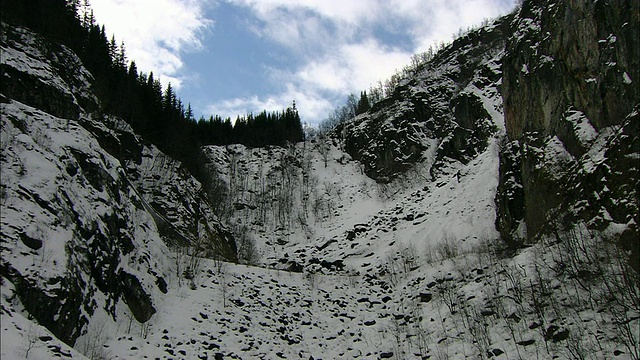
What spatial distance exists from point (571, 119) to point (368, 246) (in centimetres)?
1972

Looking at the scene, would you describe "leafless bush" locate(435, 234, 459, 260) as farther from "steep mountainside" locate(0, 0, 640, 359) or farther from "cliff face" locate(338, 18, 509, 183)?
"cliff face" locate(338, 18, 509, 183)

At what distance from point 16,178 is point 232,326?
9133mm

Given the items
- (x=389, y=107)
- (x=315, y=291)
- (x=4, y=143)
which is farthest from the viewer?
(x=389, y=107)

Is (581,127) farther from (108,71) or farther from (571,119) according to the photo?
(108,71)

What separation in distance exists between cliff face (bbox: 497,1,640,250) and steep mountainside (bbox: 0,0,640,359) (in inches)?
3.7

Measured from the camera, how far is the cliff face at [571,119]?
15.2m

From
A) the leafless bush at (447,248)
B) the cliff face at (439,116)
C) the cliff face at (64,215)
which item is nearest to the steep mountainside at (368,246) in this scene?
the cliff face at (64,215)

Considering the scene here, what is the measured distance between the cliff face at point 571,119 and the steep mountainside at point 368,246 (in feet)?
0.31

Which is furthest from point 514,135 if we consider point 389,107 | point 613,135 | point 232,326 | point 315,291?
point 389,107

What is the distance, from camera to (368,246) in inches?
1391

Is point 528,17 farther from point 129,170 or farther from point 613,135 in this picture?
point 129,170

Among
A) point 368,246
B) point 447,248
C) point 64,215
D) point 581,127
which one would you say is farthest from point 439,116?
point 64,215

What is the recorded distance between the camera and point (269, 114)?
88.1 meters

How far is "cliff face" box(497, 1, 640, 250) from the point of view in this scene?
15195 mm
